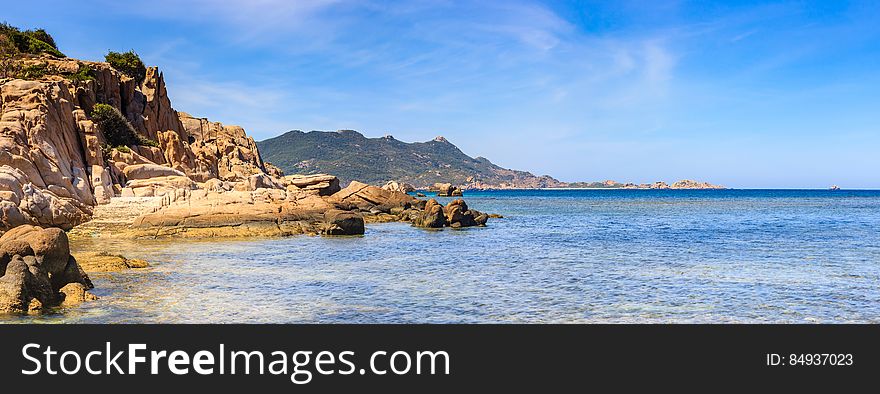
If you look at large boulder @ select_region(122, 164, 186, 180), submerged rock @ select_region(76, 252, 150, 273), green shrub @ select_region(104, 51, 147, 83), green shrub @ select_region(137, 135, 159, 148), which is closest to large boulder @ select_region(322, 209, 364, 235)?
large boulder @ select_region(122, 164, 186, 180)

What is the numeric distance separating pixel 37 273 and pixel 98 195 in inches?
1087

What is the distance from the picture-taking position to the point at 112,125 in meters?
50.3

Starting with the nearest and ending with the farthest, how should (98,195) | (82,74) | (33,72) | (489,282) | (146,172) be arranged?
(489,282) < (98,195) < (33,72) < (146,172) < (82,74)

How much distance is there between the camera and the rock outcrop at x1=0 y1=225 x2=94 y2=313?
1523 centimetres

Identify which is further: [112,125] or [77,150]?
[112,125]

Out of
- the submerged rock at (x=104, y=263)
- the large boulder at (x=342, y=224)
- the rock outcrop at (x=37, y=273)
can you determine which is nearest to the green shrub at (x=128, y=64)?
the large boulder at (x=342, y=224)

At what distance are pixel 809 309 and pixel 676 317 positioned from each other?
4.06 meters

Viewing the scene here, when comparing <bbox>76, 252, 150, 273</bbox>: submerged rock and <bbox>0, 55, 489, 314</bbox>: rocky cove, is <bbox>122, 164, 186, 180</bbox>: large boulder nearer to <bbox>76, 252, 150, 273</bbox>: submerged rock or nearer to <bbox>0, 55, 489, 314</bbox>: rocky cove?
<bbox>0, 55, 489, 314</bbox>: rocky cove

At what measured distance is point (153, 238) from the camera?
120 feet

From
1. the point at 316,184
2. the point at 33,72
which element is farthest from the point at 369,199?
the point at 33,72

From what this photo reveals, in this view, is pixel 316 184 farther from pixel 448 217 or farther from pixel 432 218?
pixel 432 218

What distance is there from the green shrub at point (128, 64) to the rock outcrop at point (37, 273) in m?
55.5

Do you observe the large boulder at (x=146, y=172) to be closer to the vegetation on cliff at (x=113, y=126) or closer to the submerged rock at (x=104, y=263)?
the vegetation on cliff at (x=113, y=126)

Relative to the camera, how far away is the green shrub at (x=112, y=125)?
49625 millimetres
